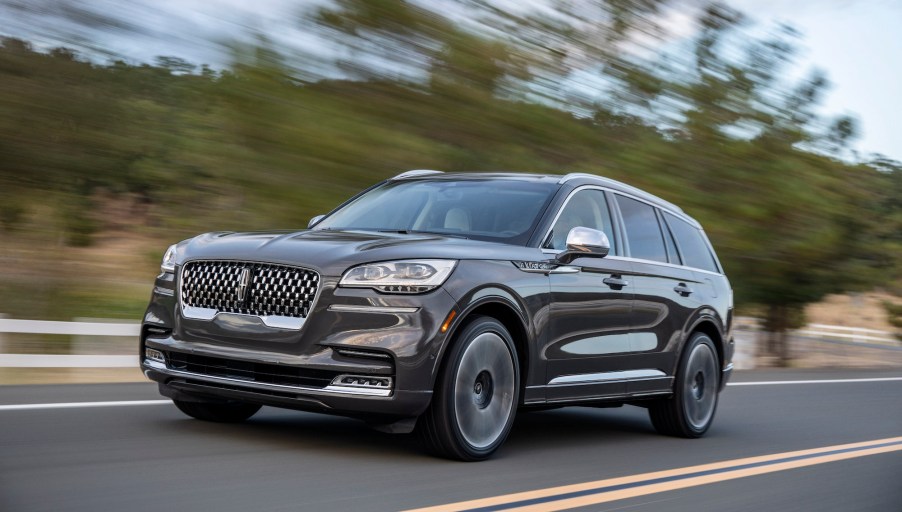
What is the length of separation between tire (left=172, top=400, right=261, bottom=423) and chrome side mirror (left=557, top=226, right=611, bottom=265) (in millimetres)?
2109

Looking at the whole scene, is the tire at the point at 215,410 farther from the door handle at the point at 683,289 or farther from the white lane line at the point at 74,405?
the door handle at the point at 683,289

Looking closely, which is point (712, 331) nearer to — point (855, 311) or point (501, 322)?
point (501, 322)

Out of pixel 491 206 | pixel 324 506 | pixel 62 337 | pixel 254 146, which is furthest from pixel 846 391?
pixel 324 506

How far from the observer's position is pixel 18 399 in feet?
26.6

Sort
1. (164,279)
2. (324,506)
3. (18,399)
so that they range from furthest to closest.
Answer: (18,399)
(164,279)
(324,506)

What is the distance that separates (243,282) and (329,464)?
3.50 feet

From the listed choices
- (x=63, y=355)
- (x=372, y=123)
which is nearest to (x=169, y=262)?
(x=63, y=355)

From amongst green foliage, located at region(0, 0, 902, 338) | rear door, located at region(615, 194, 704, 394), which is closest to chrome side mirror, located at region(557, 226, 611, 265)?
rear door, located at region(615, 194, 704, 394)

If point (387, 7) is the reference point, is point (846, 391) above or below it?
below

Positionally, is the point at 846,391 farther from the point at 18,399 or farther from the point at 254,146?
the point at 18,399

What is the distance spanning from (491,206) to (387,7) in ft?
28.8

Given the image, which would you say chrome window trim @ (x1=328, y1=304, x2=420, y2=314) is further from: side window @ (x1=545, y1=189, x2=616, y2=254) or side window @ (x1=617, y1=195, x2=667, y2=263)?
side window @ (x1=617, y1=195, x2=667, y2=263)

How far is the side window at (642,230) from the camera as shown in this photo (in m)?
8.44

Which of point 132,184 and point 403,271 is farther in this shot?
point 132,184
